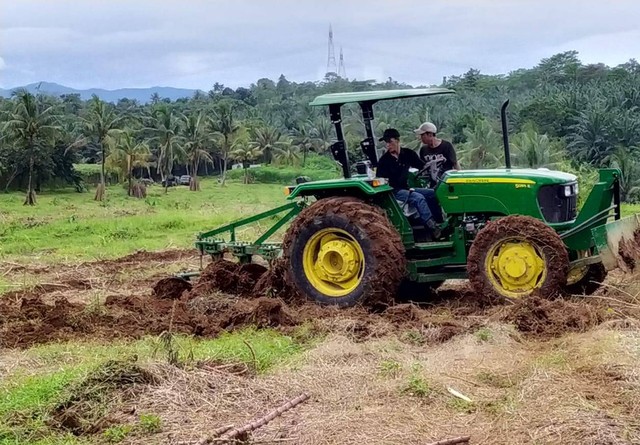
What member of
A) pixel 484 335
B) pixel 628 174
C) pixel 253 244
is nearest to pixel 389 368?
pixel 484 335

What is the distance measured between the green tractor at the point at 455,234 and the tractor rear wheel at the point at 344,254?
0.03ft

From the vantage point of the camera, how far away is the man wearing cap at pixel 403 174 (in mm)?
8719

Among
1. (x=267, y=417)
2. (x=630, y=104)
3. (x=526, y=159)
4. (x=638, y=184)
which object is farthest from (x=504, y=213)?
(x=630, y=104)

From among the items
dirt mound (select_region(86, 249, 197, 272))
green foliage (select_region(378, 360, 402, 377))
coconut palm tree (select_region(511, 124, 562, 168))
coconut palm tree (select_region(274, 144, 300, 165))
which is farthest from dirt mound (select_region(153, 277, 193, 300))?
coconut palm tree (select_region(274, 144, 300, 165))

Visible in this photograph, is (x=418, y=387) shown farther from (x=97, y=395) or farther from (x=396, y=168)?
(x=396, y=168)

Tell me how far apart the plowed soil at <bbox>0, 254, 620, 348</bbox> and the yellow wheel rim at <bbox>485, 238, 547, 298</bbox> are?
0.83 feet

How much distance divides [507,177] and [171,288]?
3988mm

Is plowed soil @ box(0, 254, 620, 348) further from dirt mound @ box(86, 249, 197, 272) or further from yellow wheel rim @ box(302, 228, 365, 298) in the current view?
dirt mound @ box(86, 249, 197, 272)

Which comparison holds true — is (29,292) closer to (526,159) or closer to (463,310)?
(463,310)

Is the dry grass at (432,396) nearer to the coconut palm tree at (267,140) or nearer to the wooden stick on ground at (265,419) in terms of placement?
the wooden stick on ground at (265,419)

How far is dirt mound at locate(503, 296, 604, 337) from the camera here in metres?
6.73

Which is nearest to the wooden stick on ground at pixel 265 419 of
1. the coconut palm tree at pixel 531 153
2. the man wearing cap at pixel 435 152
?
the man wearing cap at pixel 435 152

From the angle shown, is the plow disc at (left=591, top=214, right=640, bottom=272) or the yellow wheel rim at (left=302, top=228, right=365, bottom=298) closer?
the plow disc at (left=591, top=214, right=640, bottom=272)

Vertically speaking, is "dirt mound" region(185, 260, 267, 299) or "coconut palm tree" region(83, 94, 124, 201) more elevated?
"coconut palm tree" region(83, 94, 124, 201)
